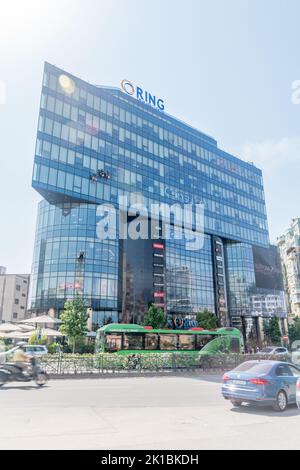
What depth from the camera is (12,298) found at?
7825 cm

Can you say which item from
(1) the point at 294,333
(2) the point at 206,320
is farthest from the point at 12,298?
(1) the point at 294,333

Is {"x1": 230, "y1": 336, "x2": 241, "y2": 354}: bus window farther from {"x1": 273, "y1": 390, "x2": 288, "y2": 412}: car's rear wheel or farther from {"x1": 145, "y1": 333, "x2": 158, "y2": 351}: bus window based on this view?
{"x1": 273, "y1": 390, "x2": 288, "y2": 412}: car's rear wheel

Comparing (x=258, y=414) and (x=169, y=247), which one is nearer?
(x=258, y=414)

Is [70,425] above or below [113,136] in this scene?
below

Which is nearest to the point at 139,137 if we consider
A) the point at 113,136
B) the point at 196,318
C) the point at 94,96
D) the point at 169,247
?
the point at 113,136

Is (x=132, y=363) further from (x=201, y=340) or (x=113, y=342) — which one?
(x=201, y=340)

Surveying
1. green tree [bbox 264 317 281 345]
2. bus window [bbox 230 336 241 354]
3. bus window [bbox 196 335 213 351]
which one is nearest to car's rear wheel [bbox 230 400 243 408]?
bus window [bbox 196 335 213 351]

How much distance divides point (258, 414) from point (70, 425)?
5.29 meters

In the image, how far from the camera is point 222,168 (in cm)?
7769

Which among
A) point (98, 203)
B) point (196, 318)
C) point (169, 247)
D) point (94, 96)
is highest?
point (94, 96)

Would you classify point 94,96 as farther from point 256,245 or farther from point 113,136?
point 256,245

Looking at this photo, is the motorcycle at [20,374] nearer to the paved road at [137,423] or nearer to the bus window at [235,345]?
the paved road at [137,423]

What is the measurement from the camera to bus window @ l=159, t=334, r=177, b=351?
2742 centimetres

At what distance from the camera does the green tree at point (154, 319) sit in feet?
168
